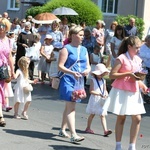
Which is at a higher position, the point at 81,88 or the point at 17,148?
the point at 81,88

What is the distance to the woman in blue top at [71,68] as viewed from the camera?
9.02 meters

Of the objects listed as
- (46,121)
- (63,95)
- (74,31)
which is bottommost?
(46,121)

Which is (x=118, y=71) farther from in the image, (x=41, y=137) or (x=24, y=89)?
(x=24, y=89)

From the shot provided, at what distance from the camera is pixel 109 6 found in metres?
33.5

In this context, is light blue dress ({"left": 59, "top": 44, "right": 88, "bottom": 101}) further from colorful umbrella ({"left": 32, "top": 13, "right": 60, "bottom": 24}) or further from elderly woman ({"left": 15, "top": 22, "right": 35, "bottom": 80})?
colorful umbrella ({"left": 32, "top": 13, "right": 60, "bottom": 24})

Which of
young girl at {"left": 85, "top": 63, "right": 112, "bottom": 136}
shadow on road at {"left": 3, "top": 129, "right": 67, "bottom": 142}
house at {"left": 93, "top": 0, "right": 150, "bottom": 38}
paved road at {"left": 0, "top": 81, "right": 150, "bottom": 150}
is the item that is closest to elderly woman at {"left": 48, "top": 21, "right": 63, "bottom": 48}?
paved road at {"left": 0, "top": 81, "right": 150, "bottom": 150}

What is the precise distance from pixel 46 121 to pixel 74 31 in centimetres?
270

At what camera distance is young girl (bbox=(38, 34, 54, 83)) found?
1788 centimetres

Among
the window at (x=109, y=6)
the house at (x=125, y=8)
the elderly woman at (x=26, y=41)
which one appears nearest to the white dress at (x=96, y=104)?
the elderly woman at (x=26, y=41)

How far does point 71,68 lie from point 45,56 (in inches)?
346

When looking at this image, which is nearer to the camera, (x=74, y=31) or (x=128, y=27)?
(x=74, y=31)

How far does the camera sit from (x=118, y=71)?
8.40m

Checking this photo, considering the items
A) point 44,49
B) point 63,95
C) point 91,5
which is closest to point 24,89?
point 63,95

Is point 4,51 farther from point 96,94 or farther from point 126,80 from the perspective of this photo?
point 126,80
